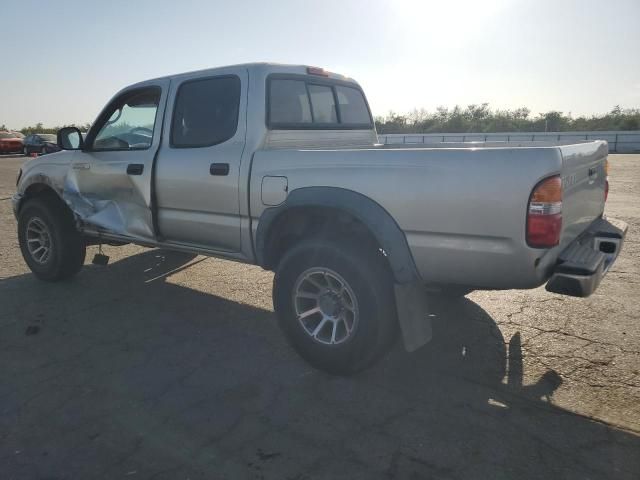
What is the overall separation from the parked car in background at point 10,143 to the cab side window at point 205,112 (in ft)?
90.6

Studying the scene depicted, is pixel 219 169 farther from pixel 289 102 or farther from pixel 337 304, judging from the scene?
pixel 337 304

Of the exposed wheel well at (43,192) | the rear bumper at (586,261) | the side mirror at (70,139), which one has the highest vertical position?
the side mirror at (70,139)

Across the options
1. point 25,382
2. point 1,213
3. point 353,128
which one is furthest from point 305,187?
point 1,213

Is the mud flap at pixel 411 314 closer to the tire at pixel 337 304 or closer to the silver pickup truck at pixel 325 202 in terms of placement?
Answer: the silver pickup truck at pixel 325 202

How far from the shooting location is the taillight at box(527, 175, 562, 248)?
7.90 feet

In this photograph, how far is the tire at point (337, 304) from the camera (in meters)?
2.88

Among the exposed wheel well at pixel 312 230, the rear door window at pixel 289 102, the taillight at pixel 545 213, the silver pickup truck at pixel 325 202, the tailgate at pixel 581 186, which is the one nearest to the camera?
the taillight at pixel 545 213

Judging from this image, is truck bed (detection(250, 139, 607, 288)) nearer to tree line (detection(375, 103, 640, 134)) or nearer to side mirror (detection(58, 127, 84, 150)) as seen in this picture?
side mirror (detection(58, 127, 84, 150))

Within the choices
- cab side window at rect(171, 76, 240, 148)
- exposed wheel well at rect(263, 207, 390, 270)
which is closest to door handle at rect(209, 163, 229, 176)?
cab side window at rect(171, 76, 240, 148)

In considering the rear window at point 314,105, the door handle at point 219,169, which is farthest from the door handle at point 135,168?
the rear window at point 314,105

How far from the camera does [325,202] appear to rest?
9.71 feet

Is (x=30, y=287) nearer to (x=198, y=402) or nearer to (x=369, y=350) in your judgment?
(x=198, y=402)

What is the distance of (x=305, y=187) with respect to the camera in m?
3.10

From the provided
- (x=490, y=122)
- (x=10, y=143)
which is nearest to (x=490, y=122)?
(x=490, y=122)
